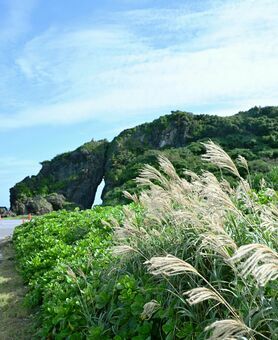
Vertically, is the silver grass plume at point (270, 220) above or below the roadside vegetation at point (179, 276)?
above

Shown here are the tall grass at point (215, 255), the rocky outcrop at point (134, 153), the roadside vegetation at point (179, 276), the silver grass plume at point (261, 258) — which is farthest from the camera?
the rocky outcrop at point (134, 153)

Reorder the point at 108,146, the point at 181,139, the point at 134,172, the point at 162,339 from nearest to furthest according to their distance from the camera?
the point at 162,339 < the point at 134,172 < the point at 181,139 < the point at 108,146

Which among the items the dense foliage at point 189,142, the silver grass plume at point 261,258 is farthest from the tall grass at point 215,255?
the dense foliage at point 189,142

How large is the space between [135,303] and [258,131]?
2070 centimetres

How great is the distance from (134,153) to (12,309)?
2584cm

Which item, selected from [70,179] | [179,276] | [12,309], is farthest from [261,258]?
[70,179]

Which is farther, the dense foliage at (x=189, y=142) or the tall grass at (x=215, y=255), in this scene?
the dense foliage at (x=189, y=142)

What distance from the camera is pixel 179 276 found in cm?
363

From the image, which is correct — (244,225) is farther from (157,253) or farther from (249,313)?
(249,313)

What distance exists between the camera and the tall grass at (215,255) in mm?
2303

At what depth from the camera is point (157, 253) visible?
13.7 feet

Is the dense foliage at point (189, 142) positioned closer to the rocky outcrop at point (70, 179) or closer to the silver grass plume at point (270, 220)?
the rocky outcrop at point (70, 179)

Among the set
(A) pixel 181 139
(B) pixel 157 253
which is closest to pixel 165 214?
(B) pixel 157 253

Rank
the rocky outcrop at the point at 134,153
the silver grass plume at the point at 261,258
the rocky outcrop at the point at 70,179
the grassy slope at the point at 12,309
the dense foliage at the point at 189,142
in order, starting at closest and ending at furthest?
→ the silver grass plume at the point at 261,258
the grassy slope at the point at 12,309
the dense foliage at the point at 189,142
the rocky outcrop at the point at 134,153
the rocky outcrop at the point at 70,179
